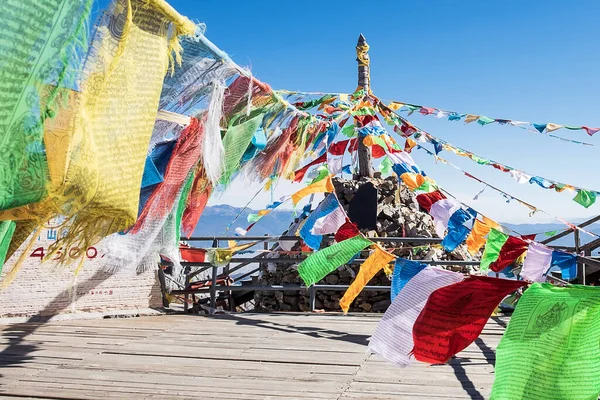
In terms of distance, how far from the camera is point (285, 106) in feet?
19.1

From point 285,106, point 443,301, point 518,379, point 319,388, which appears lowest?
point 319,388

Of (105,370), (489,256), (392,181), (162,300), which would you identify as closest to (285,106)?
(489,256)

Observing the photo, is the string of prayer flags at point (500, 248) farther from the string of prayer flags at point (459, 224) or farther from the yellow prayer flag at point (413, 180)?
the yellow prayer flag at point (413, 180)

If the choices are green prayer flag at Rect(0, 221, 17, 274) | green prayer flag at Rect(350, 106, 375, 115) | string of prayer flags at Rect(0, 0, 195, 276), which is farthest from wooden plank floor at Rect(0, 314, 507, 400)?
green prayer flag at Rect(350, 106, 375, 115)

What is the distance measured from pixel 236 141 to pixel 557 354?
3093 millimetres

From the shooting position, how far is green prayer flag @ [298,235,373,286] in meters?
4.96

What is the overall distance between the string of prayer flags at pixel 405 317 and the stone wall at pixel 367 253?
7.91m

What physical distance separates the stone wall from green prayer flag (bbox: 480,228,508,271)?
5840mm

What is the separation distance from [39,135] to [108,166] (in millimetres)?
356

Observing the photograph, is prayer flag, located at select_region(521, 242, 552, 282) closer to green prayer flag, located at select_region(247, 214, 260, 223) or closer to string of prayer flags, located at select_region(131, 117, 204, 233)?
string of prayer flags, located at select_region(131, 117, 204, 233)

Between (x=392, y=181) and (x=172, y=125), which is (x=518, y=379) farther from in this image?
(x=392, y=181)

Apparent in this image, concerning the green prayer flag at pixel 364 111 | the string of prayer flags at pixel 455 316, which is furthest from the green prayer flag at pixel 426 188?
the string of prayer flags at pixel 455 316

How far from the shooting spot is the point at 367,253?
11.7 metres

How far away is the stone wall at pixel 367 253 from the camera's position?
11922mm
